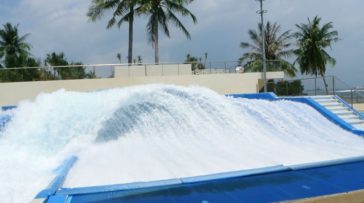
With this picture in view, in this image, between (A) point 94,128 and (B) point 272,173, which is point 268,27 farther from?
(B) point 272,173

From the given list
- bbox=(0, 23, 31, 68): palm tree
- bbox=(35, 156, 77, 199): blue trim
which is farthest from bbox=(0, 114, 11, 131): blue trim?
bbox=(0, 23, 31, 68): palm tree

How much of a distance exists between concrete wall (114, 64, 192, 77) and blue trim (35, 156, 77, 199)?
12.8 metres

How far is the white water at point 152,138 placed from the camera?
6.63 meters

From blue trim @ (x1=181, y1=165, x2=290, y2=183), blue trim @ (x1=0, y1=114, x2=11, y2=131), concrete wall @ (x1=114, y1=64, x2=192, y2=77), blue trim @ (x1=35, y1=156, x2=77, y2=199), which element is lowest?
blue trim @ (x1=35, y1=156, x2=77, y2=199)

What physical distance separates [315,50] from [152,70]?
56.6 ft

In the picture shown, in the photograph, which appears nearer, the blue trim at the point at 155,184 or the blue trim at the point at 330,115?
the blue trim at the point at 155,184

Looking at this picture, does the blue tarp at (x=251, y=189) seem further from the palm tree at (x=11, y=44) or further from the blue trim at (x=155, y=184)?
the palm tree at (x=11, y=44)

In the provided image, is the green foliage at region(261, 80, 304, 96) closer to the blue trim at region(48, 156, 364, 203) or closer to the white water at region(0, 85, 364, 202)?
the white water at region(0, 85, 364, 202)

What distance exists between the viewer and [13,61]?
34.1 meters

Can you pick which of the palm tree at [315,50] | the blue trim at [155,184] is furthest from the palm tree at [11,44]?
the blue trim at [155,184]

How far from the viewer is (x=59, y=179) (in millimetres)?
5789

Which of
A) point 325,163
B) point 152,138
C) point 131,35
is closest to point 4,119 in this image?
point 152,138

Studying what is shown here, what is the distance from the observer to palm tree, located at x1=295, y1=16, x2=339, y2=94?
32.2 m

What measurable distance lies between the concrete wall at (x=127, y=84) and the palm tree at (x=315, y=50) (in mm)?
10246
